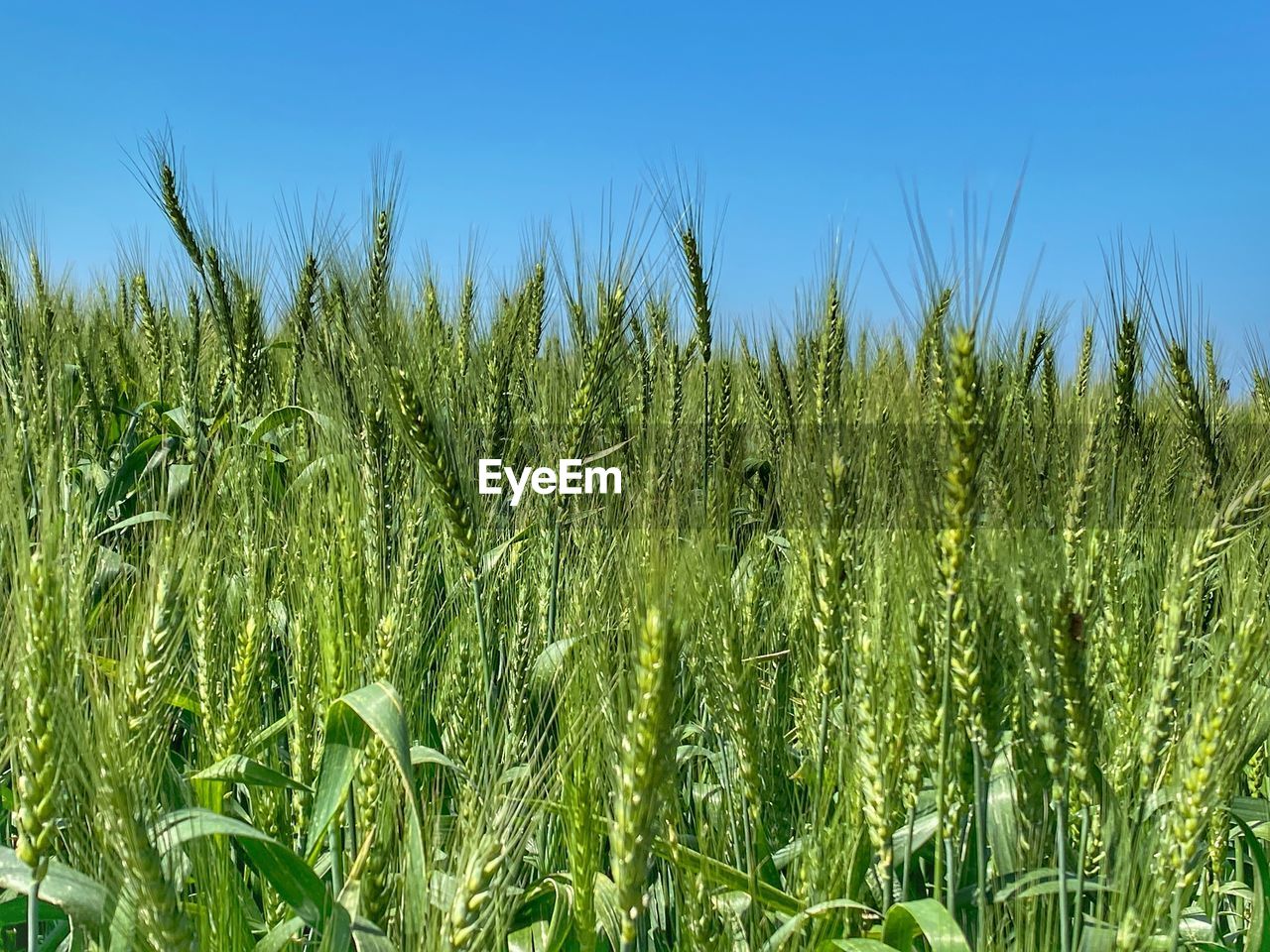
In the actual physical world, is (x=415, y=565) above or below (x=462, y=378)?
below

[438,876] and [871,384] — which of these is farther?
[871,384]

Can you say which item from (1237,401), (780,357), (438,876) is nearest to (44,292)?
(780,357)

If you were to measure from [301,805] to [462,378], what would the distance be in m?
1.43

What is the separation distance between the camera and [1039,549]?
146 cm

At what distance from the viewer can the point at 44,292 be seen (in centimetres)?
432

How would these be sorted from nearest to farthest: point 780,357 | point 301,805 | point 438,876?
point 438,876, point 301,805, point 780,357

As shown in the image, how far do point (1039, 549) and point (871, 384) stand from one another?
1.25 metres

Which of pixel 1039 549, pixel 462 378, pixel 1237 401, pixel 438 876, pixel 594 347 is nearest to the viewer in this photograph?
pixel 438 876

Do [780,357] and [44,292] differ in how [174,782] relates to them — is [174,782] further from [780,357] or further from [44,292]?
[44,292]

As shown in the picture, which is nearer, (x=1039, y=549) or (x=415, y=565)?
(x=1039, y=549)

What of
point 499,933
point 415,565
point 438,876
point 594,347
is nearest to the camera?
point 499,933

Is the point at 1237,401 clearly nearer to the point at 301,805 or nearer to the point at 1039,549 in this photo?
the point at 1039,549

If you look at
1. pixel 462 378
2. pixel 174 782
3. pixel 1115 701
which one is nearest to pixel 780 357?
pixel 462 378

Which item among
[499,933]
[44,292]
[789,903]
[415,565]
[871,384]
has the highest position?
[44,292]
